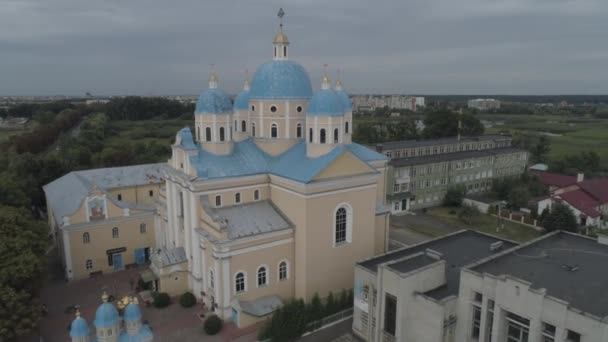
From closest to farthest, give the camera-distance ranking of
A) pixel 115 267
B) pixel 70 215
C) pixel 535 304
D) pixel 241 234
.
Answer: pixel 535 304 < pixel 241 234 < pixel 70 215 < pixel 115 267

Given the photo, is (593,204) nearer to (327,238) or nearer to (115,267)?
(327,238)

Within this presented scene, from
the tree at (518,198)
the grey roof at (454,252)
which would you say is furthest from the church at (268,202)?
the tree at (518,198)

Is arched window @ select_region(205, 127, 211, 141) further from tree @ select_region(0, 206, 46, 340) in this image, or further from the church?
tree @ select_region(0, 206, 46, 340)

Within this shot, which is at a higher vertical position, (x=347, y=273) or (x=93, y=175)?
(x=93, y=175)

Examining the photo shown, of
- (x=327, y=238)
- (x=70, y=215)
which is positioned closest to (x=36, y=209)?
(x=70, y=215)

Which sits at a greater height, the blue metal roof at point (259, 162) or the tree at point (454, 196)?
the blue metal roof at point (259, 162)

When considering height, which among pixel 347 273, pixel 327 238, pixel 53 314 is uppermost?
pixel 327 238

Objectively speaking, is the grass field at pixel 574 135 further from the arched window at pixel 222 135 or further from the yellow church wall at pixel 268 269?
the arched window at pixel 222 135
